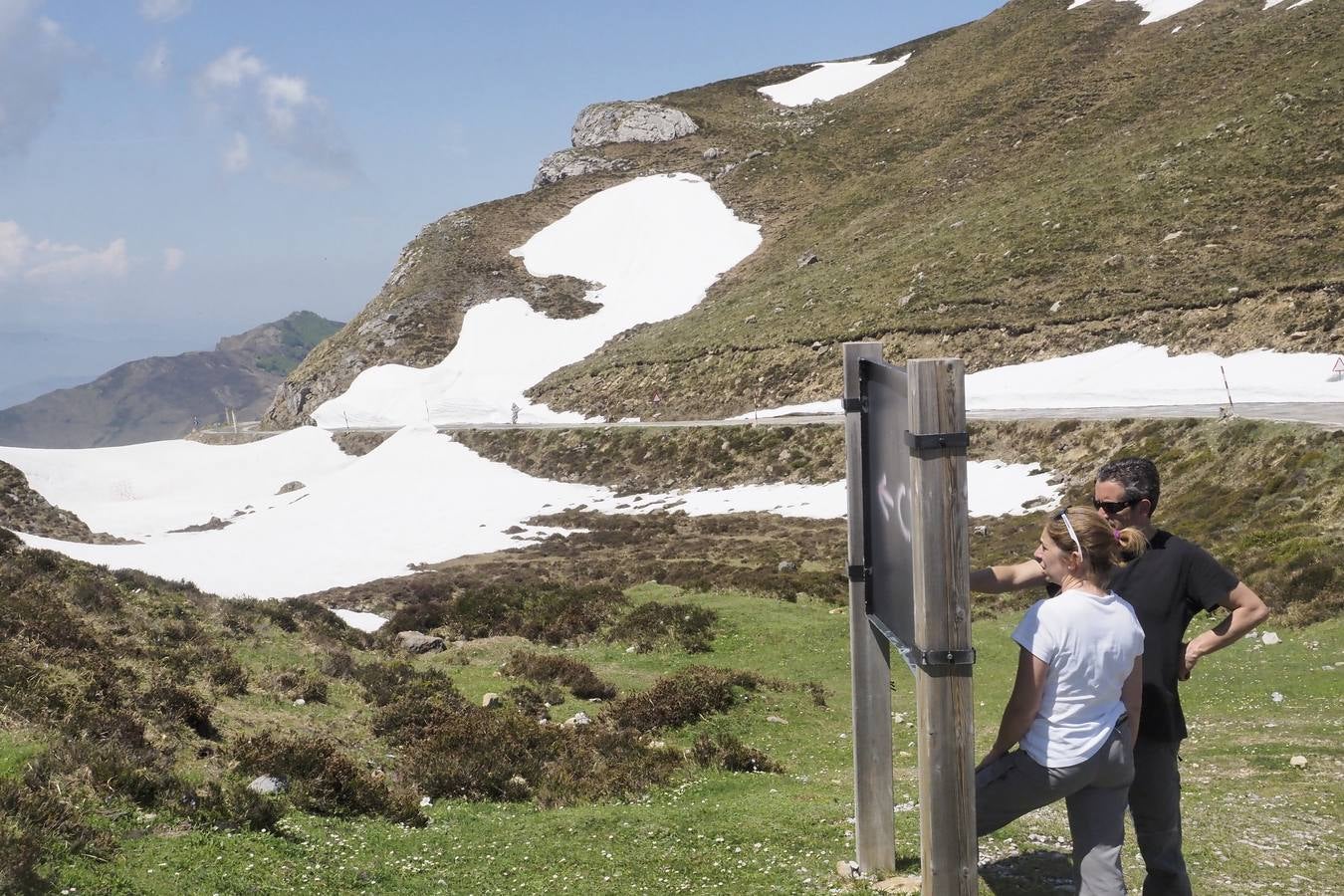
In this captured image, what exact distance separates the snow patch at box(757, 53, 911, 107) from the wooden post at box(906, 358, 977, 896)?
116437 mm

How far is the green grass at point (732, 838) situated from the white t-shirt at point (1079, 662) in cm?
243

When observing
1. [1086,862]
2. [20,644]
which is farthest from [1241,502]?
[20,644]

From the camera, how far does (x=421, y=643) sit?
1933 cm

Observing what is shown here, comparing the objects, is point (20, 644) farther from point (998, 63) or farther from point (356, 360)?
point (998, 63)

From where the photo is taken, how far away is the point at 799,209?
85.6 meters

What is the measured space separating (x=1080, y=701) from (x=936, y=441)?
1501mm

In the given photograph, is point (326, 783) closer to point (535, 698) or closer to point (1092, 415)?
point (535, 698)

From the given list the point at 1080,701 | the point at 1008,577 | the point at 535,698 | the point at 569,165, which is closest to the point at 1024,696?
the point at 1080,701

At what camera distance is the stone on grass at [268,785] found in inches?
338

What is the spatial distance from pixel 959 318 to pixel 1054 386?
9918 mm

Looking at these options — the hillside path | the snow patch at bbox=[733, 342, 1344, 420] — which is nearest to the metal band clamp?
the hillside path

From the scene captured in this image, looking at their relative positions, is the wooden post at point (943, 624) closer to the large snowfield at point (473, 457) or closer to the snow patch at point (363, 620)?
the snow patch at point (363, 620)

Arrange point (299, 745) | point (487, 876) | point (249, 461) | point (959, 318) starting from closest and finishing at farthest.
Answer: point (487, 876)
point (299, 745)
point (959, 318)
point (249, 461)

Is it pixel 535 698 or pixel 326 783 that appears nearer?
pixel 326 783
